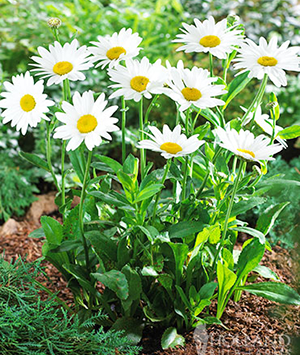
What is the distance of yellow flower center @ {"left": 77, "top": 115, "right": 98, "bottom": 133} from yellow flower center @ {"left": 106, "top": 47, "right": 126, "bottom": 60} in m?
0.25

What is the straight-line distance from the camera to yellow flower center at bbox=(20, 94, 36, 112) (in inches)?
46.4

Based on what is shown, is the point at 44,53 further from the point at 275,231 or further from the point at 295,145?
the point at 295,145

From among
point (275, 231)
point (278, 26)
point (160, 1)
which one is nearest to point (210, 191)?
point (275, 231)

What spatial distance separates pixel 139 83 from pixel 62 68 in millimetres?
207

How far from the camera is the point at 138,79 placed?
46.8 inches

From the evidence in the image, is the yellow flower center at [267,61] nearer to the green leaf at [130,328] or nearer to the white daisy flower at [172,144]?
the white daisy flower at [172,144]

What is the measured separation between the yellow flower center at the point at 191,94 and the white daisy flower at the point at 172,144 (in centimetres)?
8

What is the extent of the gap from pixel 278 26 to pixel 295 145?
1247 mm

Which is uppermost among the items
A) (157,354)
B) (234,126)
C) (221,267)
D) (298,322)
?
(234,126)

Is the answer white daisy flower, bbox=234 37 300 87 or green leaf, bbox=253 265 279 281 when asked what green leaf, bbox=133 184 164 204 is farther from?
green leaf, bbox=253 265 279 281

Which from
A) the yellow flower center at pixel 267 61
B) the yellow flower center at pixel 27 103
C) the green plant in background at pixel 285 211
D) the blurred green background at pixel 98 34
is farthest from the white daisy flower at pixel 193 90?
the blurred green background at pixel 98 34

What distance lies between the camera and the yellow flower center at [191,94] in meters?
1.15

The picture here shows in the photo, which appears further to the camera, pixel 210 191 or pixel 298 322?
pixel 298 322

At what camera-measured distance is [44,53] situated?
4.07 ft
